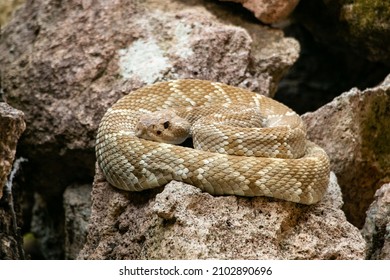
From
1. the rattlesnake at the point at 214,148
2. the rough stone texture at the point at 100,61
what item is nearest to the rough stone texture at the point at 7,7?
the rough stone texture at the point at 100,61

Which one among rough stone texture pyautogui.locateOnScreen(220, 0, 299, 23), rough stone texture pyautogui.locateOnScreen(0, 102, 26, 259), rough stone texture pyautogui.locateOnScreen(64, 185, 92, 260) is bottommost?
rough stone texture pyautogui.locateOnScreen(64, 185, 92, 260)

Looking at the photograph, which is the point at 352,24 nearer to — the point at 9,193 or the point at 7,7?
the point at 9,193

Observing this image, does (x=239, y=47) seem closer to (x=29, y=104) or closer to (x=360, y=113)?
(x=360, y=113)

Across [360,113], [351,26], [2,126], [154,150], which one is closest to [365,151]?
[360,113]

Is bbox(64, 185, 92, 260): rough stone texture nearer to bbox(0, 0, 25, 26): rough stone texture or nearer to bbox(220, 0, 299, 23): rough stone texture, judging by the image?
bbox(220, 0, 299, 23): rough stone texture

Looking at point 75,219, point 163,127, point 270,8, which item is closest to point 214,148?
point 163,127

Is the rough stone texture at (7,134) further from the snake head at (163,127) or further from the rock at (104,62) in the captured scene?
the rock at (104,62)

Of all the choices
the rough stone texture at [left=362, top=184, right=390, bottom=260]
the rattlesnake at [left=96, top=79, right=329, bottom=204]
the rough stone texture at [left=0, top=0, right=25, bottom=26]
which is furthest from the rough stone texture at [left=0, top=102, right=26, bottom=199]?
the rough stone texture at [left=0, top=0, right=25, bottom=26]
